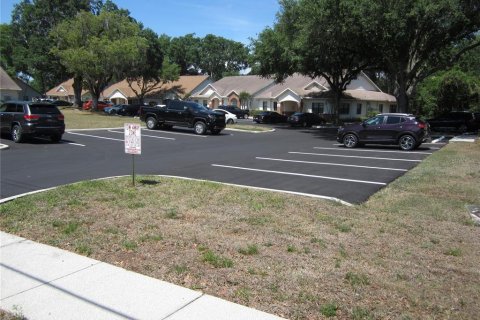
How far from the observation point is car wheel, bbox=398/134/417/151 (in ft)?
61.0

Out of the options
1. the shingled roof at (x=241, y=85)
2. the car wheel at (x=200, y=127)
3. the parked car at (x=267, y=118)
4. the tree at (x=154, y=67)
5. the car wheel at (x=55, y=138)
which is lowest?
the car wheel at (x=55, y=138)

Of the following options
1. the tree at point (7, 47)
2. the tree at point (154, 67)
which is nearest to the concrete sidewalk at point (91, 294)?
the tree at point (154, 67)

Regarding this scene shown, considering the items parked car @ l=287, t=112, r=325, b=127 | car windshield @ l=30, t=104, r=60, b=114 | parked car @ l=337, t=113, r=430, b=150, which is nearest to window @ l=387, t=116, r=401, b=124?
parked car @ l=337, t=113, r=430, b=150

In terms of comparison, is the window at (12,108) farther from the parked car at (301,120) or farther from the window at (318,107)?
the window at (318,107)

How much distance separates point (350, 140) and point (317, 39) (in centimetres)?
832

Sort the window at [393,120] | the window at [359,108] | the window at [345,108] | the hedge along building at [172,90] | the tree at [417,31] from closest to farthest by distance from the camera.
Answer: the window at [393,120]
the tree at [417,31]
the window at [345,108]
the window at [359,108]
the hedge along building at [172,90]

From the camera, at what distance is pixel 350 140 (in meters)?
20.0

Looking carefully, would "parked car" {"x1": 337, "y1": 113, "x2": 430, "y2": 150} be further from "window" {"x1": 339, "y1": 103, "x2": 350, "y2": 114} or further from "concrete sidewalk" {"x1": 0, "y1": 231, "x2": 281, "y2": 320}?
"window" {"x1": 339, "y1": 103, "x2": 350, "y2": 114}

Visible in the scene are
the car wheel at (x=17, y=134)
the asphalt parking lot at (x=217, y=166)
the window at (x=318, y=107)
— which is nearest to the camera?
the asphalt parking lot at (x=217, y=166)

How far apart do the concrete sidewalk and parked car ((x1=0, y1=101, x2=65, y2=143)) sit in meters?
13.5

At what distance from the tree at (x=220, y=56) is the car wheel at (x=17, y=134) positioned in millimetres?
86738

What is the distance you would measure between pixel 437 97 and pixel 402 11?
28.3 meters

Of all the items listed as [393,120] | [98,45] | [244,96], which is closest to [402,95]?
[393,120]

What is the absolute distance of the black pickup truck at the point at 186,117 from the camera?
25.0 metres
